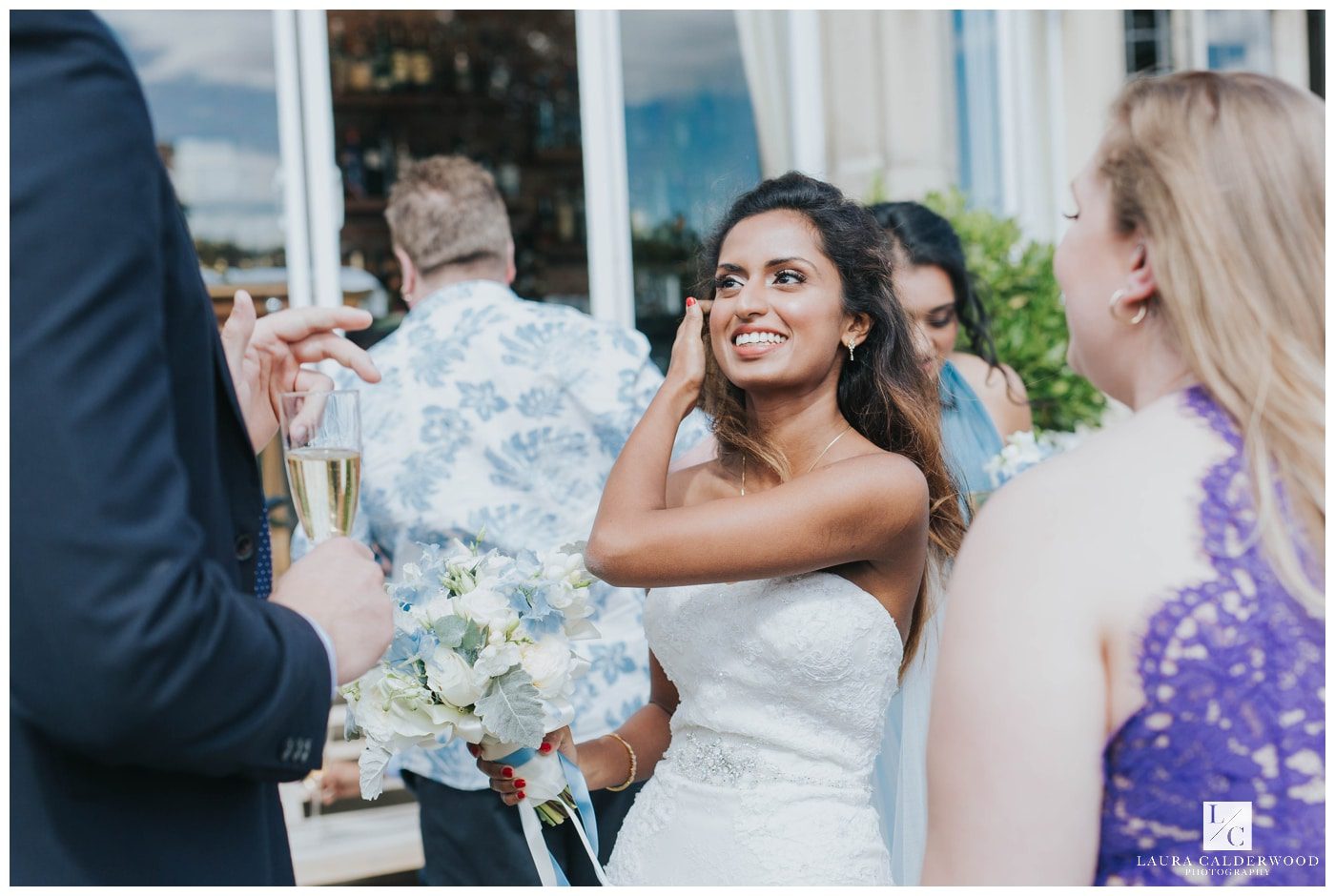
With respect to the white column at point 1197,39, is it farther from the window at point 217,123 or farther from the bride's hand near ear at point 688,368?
the bride's hand near ear at point 688,368

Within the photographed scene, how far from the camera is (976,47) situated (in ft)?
21.7

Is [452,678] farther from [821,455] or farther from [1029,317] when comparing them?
[1029,317]

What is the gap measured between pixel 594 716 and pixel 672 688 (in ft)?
2.40

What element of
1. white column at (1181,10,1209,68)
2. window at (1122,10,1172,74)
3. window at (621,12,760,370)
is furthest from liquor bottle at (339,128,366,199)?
white column at (1181,10,1209,68)

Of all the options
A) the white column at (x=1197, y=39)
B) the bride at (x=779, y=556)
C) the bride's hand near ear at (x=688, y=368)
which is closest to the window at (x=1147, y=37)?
the white column at (x=1197, y=39)

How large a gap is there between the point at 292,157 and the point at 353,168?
1269 mm

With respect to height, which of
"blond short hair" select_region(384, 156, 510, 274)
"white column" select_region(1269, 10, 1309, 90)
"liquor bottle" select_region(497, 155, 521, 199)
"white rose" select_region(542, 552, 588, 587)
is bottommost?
"white rose" select_region(542, 552, 588, 587)

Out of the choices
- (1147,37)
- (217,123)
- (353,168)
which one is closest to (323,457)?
(217,123)

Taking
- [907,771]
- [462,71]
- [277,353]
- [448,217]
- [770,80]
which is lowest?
[907,771]

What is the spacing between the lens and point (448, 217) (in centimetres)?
351

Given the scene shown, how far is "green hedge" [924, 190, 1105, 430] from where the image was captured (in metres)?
4.80

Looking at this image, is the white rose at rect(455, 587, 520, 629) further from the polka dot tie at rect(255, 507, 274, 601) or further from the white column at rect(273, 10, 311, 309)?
the white column at rect(273, 10, 311, 309)

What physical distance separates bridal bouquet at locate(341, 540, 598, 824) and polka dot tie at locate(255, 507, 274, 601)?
1.15 feet

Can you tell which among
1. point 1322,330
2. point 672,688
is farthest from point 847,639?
point 1322,330
